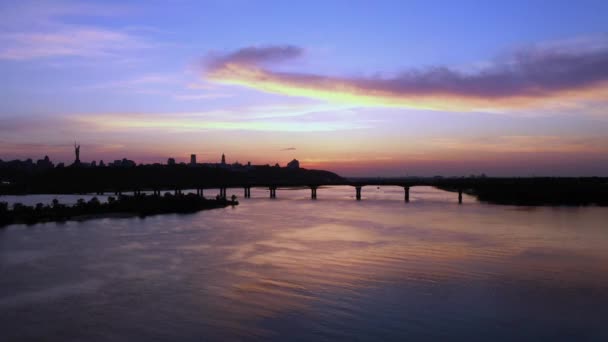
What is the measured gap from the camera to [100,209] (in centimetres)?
7044


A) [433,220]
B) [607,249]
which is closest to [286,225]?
[433,220]

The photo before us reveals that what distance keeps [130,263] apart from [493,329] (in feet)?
73.1

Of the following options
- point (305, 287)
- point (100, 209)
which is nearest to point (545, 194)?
point (100, 209)

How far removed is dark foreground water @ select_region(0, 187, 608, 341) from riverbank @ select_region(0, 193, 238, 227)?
502 inches

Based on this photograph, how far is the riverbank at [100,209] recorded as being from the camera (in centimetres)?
5698

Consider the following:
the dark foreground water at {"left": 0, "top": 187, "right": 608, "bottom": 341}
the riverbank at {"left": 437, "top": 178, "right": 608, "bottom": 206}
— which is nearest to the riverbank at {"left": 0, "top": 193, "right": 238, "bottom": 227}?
the dark foreground water at {"left": 0, "top": 187, "right": 608, "bottom": 341}

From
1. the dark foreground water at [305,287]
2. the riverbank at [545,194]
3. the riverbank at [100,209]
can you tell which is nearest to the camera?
the dark foreground water at [305,287]

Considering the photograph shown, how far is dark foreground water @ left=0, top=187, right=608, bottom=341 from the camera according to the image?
17.7 metres

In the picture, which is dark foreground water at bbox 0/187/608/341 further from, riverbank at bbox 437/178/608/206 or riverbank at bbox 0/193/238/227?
riverbank at bbox 437/178/608/206

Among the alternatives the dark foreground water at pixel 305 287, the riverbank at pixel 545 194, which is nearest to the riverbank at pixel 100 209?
the dark foreground water at pixel 305 287

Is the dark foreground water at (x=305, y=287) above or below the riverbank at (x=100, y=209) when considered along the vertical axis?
below

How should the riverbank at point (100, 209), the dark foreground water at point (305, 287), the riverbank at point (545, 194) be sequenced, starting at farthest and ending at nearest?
the riverbank at point (545, 194), the riverbank at point (100, 209), the dark foreground water at point (305, 287)

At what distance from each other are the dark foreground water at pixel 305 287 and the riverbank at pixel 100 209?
1276cm

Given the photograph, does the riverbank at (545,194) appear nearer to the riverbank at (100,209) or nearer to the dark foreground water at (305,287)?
the riverbank at (100,209)
